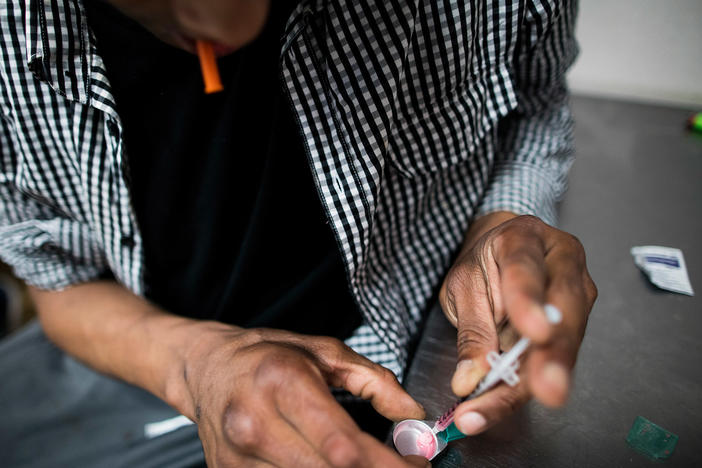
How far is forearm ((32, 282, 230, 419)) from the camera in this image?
676 millimetres

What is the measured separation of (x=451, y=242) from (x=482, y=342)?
1.07ft

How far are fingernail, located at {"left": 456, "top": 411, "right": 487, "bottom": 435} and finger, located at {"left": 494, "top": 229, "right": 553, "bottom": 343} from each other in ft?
0.39

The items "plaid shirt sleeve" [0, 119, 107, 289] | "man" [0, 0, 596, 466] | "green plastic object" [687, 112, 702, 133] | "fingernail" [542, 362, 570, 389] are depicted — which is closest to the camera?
"fingernail" [542, 362, 570, 389]

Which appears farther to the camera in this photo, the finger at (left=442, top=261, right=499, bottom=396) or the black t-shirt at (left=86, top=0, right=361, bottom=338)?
the black t-shirt at (left=86, top=0, right=361, bottom=338)

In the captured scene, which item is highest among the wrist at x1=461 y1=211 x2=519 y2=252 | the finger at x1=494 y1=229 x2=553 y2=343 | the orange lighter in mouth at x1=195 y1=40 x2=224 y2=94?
the orange lighter in mouth at x1=195 y1=40 x2=224 y2=94

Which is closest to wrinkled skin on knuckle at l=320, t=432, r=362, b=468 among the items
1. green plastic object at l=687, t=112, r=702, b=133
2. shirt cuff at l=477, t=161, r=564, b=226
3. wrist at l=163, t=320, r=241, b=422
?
wrist at l=163, t=320, r=241, b=422

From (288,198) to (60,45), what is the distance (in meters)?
0.38

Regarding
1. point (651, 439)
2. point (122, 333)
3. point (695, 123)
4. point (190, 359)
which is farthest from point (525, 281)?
point (695, 123)

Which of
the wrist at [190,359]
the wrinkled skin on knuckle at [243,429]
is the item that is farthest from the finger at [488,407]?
the wrist at [190,359]

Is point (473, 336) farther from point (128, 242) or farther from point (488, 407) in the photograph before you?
point (128, 242)

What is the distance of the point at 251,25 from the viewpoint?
1.38 ft

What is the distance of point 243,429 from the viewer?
465 millimetres

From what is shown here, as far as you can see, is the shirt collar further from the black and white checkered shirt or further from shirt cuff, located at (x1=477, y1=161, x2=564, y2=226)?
shirt cuff, located at (x1=477, y1=161, x2=564, y2=226)

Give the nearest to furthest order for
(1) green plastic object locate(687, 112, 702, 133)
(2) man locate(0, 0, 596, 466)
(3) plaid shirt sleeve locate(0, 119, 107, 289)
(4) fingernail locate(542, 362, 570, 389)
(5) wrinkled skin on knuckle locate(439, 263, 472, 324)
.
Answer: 1. (4) fingernail locate(542, 362, 570, 389)
2. (2) man locate(0, 0, 596, 466)
3. (5) wrinkled skin on knuckle locate(439, 263, 472, 324)
4. (3) plaid shirt sleeve locate(0, 119, 107, 289)
5. (1) green plastic object locate(687, 112, 702, 133)
